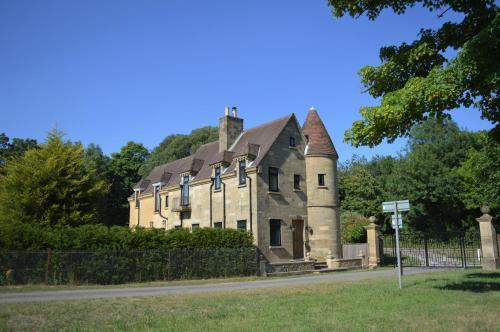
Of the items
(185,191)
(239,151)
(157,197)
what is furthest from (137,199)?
(239,151)

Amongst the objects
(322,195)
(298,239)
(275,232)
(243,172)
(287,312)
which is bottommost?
(287,312)

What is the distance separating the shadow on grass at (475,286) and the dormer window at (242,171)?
16.9m

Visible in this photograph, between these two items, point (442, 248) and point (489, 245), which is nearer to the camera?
point (489, 245)

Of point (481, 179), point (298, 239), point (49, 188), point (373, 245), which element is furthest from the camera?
point (481, 179)

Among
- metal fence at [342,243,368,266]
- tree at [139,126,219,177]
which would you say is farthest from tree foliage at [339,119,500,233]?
tree at [139,126,219,177]

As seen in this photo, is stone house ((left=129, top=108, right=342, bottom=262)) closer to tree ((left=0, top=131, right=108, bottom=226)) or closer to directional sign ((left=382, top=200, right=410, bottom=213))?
tree ((left=0, top=131, right=108, bottom=226))

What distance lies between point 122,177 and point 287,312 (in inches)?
2208

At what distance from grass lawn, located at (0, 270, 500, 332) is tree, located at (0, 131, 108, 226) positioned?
15.7 metres

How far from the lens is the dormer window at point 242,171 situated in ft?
101

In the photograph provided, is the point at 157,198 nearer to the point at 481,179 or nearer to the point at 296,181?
the point at 296,181

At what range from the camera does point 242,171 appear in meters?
31.1

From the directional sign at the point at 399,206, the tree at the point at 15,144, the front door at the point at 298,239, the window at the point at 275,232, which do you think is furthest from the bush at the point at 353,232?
the tree at the point at 15,144

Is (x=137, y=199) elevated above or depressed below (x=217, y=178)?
below

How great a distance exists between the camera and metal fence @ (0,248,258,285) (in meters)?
20.0
